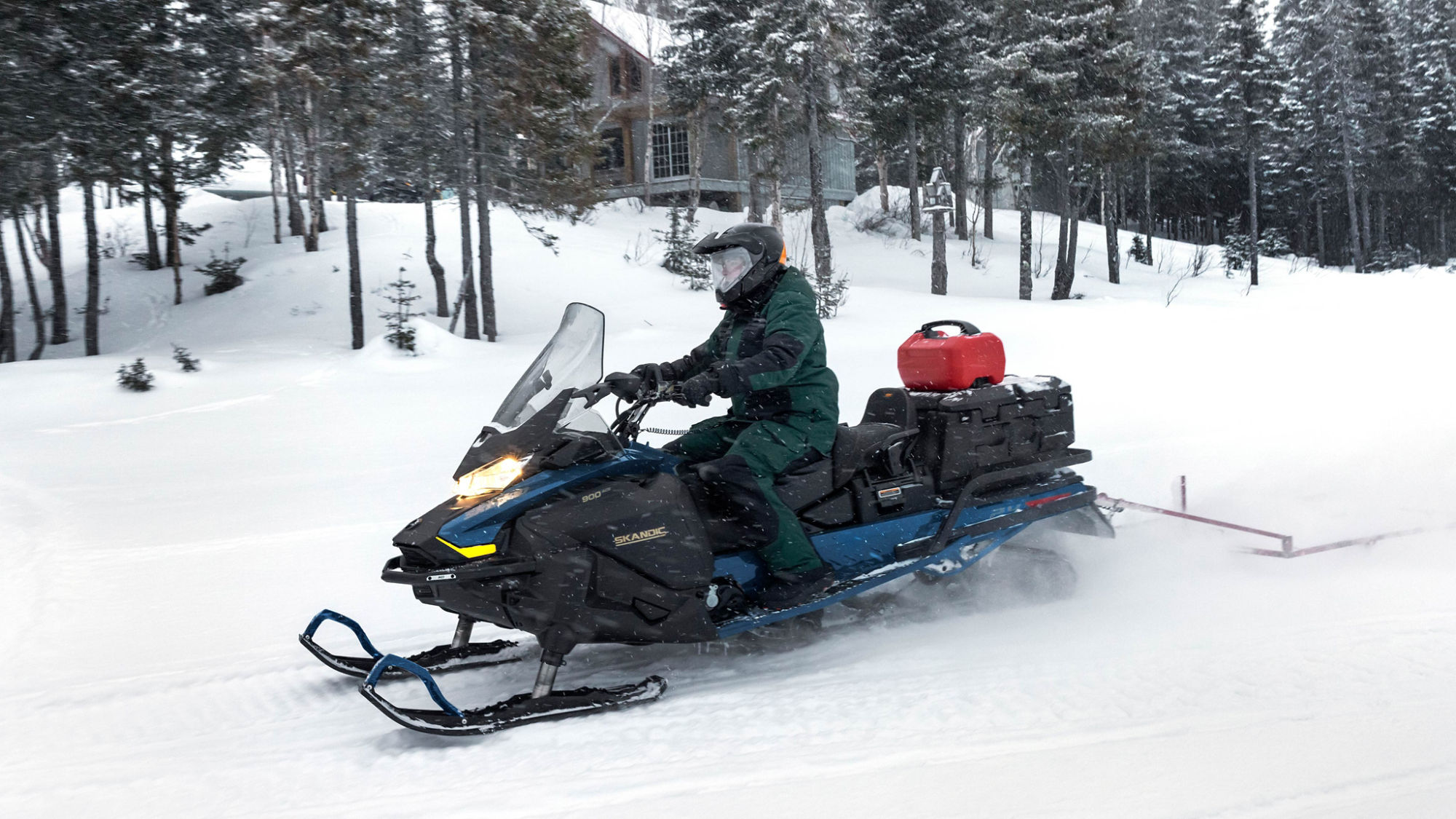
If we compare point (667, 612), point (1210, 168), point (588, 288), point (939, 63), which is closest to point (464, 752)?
point (667, 612)

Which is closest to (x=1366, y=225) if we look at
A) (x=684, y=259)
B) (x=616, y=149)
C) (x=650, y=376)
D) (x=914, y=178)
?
(x=914, y=178)

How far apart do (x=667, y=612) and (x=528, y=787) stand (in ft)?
3.07

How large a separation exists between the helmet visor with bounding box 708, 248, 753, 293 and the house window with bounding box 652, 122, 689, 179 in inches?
1218

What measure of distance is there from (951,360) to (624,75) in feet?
99.6

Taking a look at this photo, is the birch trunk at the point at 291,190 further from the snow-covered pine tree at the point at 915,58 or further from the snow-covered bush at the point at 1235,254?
the snow-covered bush at the point at 1235,254

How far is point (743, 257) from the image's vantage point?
419 cm

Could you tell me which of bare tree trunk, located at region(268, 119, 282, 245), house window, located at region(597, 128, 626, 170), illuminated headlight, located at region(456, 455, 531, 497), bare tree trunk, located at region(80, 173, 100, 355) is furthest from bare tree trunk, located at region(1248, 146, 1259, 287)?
illuminated headlight, located at region(456, 455, 531, 497)

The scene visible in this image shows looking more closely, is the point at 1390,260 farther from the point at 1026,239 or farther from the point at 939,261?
the point at 939,261

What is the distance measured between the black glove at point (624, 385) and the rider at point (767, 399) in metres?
0.18

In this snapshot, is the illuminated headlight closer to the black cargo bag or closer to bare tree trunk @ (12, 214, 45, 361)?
the black cargo bag

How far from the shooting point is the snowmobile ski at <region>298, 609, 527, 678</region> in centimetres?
400

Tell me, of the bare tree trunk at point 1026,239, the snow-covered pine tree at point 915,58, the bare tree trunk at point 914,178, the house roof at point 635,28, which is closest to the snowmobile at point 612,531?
the bare tree trunk at point 1026,239

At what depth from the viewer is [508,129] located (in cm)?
1628

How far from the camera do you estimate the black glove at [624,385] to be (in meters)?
3.73
